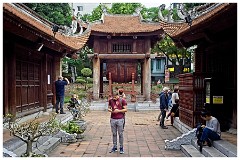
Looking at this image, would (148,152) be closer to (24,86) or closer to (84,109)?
(84,109)

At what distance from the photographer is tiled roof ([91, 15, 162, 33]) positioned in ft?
70.4

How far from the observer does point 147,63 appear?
2161 cm

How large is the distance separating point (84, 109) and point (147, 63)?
11.3 meters

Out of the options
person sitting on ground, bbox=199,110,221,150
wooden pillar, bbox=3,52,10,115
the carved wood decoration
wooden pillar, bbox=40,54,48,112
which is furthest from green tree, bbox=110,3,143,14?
person sitting on ground, bbox=199,110,221,150

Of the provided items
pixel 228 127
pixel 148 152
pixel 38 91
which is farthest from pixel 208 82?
pixel 38 91

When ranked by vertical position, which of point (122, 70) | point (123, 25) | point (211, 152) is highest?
point (123, 25)

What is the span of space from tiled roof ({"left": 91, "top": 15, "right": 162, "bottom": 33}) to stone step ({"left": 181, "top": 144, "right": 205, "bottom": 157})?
46.1 ft

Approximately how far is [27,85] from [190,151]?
639cm

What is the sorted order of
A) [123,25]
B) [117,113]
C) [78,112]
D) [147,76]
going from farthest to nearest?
[123,25] → [147,76] → [78,112] → [117,113]

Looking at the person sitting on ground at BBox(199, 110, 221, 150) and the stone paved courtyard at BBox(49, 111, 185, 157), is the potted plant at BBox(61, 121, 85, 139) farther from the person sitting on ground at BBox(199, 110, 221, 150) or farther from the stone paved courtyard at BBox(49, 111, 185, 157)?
the person sitting on ground at BBox(199, 110, 221, 150)

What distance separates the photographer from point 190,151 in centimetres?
726

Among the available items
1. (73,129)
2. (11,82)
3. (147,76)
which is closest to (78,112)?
(73,129)

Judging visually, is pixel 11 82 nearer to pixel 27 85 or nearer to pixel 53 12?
pixel 27 85

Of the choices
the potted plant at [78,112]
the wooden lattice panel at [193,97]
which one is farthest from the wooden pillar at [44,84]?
the wooden lattice panel at [193,97]
